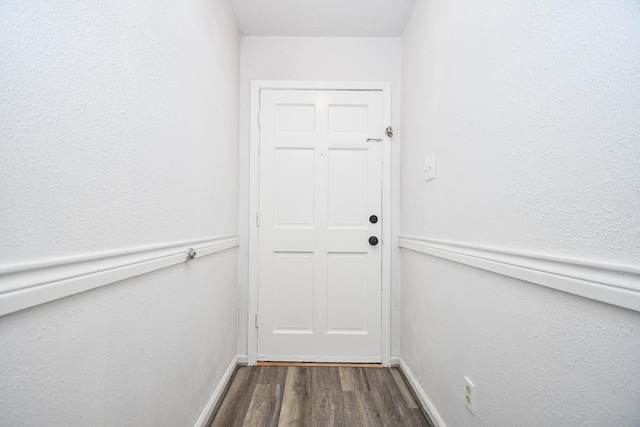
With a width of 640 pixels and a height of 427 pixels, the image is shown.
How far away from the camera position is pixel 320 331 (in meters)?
2.17

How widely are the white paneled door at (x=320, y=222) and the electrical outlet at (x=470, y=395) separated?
970mm

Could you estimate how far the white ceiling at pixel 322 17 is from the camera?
1.90m

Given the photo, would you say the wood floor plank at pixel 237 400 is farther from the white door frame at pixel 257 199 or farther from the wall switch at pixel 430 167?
the wall switch at pixel 430 167

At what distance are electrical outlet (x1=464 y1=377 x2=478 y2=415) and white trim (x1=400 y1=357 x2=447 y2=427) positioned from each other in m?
0.32

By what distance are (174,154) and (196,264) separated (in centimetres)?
52

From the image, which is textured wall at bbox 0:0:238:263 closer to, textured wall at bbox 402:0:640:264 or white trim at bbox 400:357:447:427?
textured wall at bbox 402:0:640:264

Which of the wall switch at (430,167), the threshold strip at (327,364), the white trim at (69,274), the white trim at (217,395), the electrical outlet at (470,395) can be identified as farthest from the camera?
the threshold strip at (327,364)

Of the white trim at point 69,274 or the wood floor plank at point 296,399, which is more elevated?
the white trim at point 69,274

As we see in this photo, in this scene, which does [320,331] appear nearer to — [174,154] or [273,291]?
[273,291]

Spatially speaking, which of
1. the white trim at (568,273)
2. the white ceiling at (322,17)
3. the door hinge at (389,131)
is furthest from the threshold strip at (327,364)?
the white ceiling at (322,17)

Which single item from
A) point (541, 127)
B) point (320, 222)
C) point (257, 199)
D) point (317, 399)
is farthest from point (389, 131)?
point (317, 399)

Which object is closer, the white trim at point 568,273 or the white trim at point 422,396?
the white trim at point 568,273

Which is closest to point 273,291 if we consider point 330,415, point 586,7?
point 330,415

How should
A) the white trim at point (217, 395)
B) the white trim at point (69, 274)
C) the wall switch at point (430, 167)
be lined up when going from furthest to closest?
the wall switch at point (430, 167) < the white trim at point (217, 395) < the white trim at point (69, 274)
